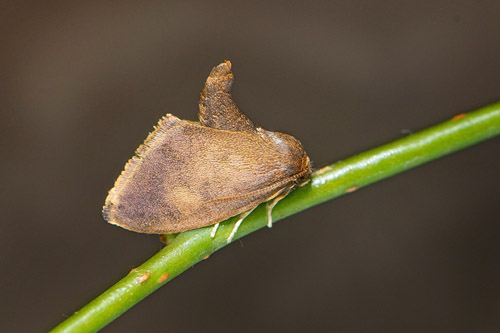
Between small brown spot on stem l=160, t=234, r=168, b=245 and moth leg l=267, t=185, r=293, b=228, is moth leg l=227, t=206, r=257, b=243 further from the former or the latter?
small brown spot on stem l=160, t=234, r=168, b=245

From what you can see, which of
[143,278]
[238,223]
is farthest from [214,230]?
[143,278]

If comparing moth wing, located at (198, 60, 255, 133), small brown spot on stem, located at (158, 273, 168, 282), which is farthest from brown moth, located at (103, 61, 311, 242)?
small brown spot on stem, located at (158, 273, 168, 282)

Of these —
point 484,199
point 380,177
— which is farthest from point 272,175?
point 484,199

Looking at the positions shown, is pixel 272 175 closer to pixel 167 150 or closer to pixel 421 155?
pixel 167 150

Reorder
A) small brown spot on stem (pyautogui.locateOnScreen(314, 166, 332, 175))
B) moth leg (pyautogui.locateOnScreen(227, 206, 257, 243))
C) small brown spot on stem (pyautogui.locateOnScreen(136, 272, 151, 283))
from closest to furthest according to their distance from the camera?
small brown spot on stem (pyautogui.locateOnScreen(136, 272, 151, 283)) → moth leg (pyautogui.locateOnScreen(227, 206, 257, 243)) → small brown spot on stem (pyautogui.locateOnScreen(314, 166, 332, 175))

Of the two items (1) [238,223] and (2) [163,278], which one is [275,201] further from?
(2) [163,278]

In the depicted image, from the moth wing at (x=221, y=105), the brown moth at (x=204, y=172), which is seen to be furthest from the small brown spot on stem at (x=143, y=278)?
the moth wing at (x=221, y=105)

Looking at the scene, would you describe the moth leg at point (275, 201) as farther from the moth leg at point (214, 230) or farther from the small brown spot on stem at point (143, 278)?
the small brown spot on stem at point (143, 278)

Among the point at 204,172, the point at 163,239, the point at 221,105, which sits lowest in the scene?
the point at 163,239
